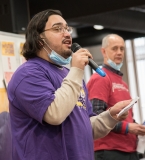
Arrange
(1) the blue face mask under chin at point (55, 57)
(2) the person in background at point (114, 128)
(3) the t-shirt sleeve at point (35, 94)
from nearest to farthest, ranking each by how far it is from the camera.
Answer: (3) the t-shirt sleeve at point (35, 94), (1) the blue face mask under chin at point (55, 57), (2) the person in background at point (114, 128)

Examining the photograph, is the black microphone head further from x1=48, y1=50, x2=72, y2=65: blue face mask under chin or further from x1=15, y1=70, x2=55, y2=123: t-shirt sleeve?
x1=15, y1=70, x2=55, y2=123: t-shirt sleeve

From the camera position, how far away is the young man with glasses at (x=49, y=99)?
5.16 ft

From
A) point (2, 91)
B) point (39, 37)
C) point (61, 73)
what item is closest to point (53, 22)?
point (39, 37)

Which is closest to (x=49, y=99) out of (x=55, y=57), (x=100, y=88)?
(x=55, y=57)

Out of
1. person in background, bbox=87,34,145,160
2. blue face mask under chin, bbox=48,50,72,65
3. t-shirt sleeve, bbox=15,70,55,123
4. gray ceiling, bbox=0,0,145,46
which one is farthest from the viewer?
gray ceiling, bbox=0,0,145,46

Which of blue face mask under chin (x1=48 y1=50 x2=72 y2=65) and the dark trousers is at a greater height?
blue face mask under chin (x1=48 y1=50 x2=72 y2=65)

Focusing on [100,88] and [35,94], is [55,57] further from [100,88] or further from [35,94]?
[100,88]

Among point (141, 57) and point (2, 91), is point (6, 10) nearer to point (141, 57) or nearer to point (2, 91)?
point (2, 91)

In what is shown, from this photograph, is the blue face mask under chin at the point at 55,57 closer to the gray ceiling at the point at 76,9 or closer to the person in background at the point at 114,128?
the person in background at the point at 114,128

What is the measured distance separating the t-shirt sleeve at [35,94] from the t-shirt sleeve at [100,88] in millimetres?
1197

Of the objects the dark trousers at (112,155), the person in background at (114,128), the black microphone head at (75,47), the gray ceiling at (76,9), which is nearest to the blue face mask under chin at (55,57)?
the black microphone head at (75,47)

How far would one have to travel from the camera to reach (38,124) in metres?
1.64

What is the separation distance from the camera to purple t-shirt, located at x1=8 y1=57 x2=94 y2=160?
5.21 ft

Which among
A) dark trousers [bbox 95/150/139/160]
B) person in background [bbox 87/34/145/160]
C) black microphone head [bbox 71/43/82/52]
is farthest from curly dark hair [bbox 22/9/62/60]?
dark trousers [bbox 95/150/139/160]
